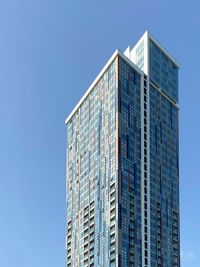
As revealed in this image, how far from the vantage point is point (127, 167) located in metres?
147

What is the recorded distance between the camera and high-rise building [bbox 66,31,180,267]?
14238cm

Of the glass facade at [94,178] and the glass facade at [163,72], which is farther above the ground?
the glass facade at [163,72]

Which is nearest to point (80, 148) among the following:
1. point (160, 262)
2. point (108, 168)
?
point (108, 168)

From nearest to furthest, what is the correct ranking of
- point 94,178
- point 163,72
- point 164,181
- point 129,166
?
point 129,166 < point 94,178 < point 164,181 < point 163,72

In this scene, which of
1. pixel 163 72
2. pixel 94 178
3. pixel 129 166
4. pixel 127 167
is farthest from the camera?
pixel 163 72

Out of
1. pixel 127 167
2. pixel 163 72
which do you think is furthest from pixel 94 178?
pixel 163 72

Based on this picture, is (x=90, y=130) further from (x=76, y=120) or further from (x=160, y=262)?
(x=160, y=262)

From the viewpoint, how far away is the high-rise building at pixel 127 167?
142m

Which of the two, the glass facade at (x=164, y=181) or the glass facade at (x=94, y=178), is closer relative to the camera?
the glass facade at (x=94, y=178)

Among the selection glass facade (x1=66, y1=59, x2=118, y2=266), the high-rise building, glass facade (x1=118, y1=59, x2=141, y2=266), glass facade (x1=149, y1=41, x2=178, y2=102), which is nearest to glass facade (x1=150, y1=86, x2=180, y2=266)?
the high-rise building

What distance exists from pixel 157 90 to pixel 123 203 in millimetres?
48565

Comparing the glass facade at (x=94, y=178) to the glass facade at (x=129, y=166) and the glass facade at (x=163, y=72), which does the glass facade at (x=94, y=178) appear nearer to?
the glass facade at (x=129, y=166)

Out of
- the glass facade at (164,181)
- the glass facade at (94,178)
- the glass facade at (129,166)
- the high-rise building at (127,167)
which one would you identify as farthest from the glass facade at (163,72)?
the glass facade at (94,178)

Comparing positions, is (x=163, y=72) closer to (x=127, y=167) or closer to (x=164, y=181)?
(x=164, y=181)
